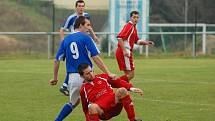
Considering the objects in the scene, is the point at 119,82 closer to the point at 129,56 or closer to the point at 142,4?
the point at 129,56

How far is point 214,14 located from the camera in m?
51.0

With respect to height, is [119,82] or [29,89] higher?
[119,82]

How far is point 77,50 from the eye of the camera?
10891 mm

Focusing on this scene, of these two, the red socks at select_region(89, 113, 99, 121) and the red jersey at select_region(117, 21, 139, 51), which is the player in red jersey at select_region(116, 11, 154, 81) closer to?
the red jersey at select_region(117, 21, 139, 51)

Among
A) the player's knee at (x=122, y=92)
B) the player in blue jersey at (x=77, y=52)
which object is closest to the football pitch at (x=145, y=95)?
the player in blue jersey at (x=77, y=52)

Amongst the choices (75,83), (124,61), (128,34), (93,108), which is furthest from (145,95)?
(93,108)

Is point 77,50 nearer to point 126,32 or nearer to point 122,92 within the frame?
point 122,92

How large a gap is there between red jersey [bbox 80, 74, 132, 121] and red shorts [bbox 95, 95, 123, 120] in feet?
0.20

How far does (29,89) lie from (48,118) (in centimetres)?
541

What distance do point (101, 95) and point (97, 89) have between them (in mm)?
112

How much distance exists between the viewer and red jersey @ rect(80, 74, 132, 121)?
408 inches

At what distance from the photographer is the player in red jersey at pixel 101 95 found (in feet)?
33.4

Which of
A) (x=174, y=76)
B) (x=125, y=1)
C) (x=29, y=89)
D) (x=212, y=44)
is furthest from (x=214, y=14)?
(x=29, y=89)

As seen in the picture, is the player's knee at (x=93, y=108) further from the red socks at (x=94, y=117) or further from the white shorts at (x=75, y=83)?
the white shorts at (x=75, y=83)
